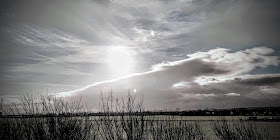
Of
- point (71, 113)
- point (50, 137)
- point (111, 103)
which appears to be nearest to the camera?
point (111, 103)

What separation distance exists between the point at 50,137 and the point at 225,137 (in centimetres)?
1257

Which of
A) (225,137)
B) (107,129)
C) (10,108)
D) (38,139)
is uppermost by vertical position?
(10,108)

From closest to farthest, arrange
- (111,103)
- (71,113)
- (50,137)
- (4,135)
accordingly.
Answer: (111,103) < (50,137) < (71,113) < (4,135)

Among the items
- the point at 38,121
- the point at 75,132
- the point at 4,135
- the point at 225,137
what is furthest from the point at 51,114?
the point at 225,137

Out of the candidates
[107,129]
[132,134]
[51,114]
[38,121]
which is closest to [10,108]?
[38,121]

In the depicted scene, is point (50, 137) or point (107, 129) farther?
point (50, 137)

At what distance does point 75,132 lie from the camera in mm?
11008

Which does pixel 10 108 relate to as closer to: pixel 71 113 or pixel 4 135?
pixel 71 113

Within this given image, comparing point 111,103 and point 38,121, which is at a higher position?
point 111,103

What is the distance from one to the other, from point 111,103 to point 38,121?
→ 482 centimetres

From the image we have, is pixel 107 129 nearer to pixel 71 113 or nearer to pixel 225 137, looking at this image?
pixel 71 113

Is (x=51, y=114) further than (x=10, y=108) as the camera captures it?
No

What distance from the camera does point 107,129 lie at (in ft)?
31.2

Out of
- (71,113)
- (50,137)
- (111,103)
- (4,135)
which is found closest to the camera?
(111,103)
